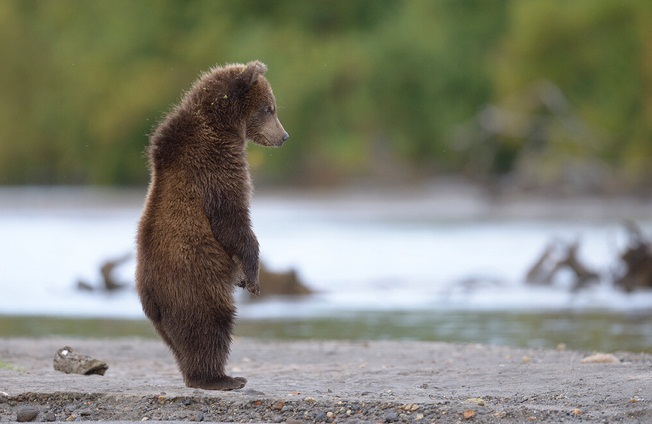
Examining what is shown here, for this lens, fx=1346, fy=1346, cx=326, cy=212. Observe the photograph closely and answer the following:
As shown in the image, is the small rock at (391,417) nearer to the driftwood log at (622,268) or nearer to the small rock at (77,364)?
the small rock at (77,364)

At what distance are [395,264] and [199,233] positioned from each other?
609 inches

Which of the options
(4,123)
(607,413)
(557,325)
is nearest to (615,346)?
(557,325)

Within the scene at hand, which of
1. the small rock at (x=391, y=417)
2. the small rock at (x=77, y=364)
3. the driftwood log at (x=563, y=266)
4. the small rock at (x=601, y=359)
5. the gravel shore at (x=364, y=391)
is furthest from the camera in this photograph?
the driftwood log at (x=563, y=266)

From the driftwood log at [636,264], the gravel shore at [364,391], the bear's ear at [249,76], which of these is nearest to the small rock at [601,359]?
the gravel shore at [364,391]

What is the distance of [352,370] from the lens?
30.7 feet

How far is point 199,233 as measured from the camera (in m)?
7.62

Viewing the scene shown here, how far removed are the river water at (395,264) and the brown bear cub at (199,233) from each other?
17.2 ft

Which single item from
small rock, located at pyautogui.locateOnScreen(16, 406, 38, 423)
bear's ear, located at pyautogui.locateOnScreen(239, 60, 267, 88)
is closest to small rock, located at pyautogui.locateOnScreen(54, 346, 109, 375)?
small rock, located at pyautogui.locateOnScreen(16, 406, 38, 423)

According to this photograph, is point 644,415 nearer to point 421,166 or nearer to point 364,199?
point 364,199

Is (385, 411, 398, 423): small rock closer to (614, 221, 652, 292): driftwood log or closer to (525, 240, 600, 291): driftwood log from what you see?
(614, 221, 652, 292): driftwood log

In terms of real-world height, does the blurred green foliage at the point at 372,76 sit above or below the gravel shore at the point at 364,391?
above

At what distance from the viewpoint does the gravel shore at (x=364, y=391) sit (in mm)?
6969

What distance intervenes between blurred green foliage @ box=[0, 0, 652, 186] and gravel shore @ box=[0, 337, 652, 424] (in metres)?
30.2

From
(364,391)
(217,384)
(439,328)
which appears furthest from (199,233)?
(439,328)
